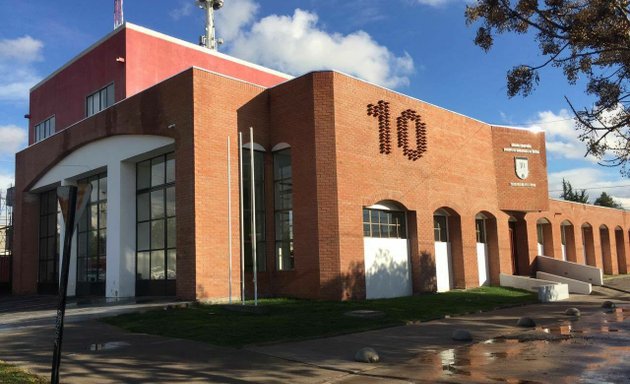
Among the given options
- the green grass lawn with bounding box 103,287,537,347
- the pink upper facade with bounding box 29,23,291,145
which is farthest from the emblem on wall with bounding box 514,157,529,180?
the pink upper facade with bounding box 29,23,291,145

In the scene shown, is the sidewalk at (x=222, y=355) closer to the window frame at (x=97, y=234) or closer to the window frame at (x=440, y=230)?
the window frame at (x=97, y=234)

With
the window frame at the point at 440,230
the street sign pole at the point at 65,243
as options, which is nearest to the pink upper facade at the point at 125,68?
the window frame at the point at 440,230

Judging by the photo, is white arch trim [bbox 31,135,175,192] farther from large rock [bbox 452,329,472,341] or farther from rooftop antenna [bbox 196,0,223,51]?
rooftop antenna [bbox 196,0,223,51]

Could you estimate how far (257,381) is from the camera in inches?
322

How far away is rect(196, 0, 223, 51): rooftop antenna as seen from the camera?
38125 millimetres

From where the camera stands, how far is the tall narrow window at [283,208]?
67.3 feet

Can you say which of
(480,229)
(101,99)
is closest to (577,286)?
(480,229)

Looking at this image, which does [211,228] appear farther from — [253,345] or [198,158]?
[253,345]

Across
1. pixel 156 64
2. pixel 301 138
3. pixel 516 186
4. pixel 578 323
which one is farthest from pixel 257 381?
pixel 516 186

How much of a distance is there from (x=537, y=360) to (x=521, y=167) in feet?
71.9

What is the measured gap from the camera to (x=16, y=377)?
7910mm

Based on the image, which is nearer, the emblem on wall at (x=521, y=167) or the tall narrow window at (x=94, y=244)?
Answer: the tall narrow window at (x=94, y=244)

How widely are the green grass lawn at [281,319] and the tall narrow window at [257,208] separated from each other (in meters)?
2.28

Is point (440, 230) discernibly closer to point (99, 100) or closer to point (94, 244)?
point (94, 244)
